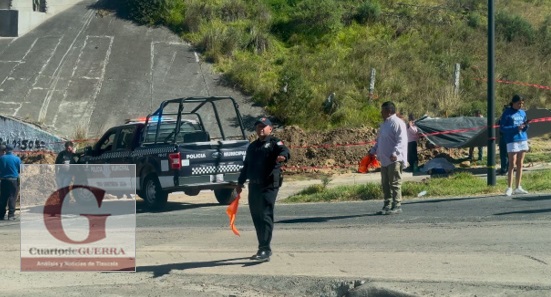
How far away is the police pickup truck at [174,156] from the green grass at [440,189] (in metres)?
1.63

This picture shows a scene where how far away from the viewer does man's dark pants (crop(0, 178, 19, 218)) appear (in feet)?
57.0

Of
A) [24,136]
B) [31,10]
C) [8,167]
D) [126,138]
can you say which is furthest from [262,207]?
[31,10]

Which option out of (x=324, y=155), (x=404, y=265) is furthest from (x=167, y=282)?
(x=324, y=155)

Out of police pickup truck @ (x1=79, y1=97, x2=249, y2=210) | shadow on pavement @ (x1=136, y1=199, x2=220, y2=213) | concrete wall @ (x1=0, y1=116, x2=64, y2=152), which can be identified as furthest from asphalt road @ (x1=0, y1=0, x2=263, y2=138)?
police pickup truck @ (x1=79, y1=97, x2=249, y2=210)

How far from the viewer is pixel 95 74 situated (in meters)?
33.0

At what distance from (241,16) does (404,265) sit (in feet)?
93.7

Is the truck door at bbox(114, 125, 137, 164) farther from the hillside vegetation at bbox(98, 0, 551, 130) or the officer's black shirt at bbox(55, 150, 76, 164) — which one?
the hillside vegetation at bbox(98, 0, 551, 130)

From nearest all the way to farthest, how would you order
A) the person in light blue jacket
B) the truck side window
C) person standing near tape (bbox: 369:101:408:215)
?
person standing near tape (bbox: 369:101:408:215) < the person in light blue jacket < the truck side window

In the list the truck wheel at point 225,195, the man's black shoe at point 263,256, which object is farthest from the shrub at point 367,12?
the man's black shoe at point 263,256

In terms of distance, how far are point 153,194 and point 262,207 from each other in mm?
7888

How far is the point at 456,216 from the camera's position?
510 inches

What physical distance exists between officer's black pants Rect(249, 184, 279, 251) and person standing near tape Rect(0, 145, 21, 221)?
29.3 ft

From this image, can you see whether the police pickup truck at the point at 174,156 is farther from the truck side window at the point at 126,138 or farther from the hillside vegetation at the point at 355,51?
the hillside vegetation at the point at 355,51

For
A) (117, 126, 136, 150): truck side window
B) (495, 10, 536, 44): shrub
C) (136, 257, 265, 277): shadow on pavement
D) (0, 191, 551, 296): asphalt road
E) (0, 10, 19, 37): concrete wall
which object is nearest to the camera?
(0, 191, 551, 296): asphalt road
